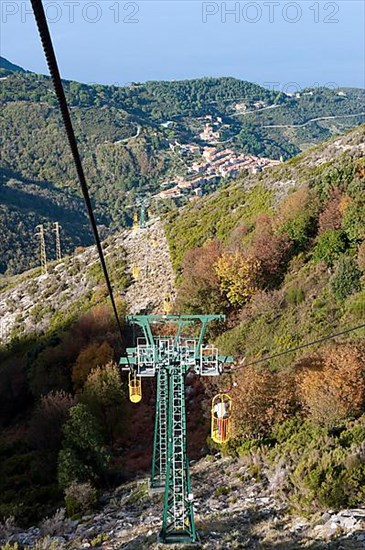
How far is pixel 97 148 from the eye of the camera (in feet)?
410

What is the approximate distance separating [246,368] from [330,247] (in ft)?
29.4

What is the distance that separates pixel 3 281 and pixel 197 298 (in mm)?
38158

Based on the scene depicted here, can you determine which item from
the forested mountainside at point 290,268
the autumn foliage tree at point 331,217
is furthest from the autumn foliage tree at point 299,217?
the autumn foliage tree at point 331,217

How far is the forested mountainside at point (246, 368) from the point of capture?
16.7 m

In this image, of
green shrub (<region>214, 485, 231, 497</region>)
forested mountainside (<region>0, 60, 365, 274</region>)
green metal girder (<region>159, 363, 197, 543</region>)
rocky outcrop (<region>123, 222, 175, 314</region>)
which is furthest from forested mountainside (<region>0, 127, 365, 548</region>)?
forested mountainside (<region>0, 60, 365, 274</region>)

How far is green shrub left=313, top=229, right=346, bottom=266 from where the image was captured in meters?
27.2

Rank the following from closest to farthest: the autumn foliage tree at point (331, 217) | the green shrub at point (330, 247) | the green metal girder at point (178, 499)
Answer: the green metal girder at point (178, 499), the green shrub at point (330, 247), the autumn foliage tree at point (331, 217)

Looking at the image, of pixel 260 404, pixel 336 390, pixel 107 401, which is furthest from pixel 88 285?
pixel 336 390

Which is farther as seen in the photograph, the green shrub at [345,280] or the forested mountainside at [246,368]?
the green shrub at [345,280]

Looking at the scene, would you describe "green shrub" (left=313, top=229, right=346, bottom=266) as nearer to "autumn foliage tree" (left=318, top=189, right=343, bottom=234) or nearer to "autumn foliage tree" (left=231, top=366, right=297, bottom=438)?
"autumn foliage tree" (left=318, top=189, right=343, bottom=234)

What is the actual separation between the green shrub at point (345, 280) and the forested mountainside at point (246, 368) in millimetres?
68

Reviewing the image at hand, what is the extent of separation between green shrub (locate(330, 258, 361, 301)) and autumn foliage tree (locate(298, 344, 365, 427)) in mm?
6332

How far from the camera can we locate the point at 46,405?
22.0 m

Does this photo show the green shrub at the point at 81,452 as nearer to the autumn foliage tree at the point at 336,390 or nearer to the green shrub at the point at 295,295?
the autumn foliage tree at the point at 336,390
